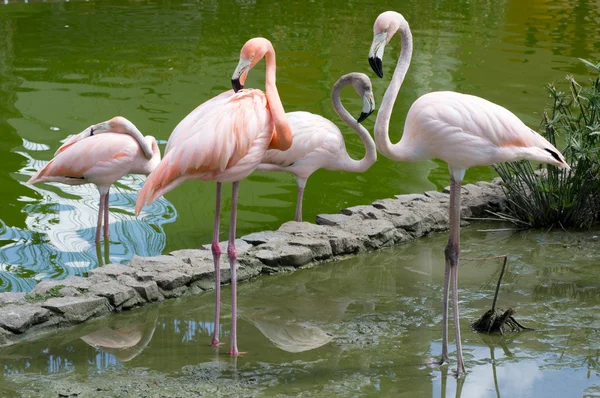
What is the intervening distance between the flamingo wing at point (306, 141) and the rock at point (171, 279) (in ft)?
4.28

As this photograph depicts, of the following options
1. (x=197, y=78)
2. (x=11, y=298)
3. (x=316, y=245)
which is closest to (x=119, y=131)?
(x=316, y=245)

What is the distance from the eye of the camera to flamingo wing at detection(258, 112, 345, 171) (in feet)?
21.1

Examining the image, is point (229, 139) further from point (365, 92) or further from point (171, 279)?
point (365, 92)

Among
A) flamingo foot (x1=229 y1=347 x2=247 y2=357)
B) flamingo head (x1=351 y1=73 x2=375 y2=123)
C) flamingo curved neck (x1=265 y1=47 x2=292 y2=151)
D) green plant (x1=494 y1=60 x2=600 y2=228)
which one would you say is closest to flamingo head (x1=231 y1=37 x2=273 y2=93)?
flamingo curved neck (x1=265 y1=47 x2=292 y2=151)

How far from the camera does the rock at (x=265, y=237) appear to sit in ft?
20.0

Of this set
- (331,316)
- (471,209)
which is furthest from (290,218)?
(331,316)

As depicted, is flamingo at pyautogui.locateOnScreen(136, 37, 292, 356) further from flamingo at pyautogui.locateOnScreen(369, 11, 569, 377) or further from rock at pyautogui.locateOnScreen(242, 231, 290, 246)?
rock at pyautogui.locateOnScreen(242, 231, 290, 246)

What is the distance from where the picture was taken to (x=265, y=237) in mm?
6145

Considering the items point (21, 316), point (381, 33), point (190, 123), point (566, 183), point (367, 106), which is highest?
point (381, 33)

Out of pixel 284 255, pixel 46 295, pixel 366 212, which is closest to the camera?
pixel 46 295

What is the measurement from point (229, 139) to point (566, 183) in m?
3.14

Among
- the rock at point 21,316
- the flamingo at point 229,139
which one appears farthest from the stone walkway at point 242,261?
the flamingo at point 229,139

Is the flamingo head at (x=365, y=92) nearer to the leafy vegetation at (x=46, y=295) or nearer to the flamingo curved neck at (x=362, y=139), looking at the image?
the flamingo curved neck at (x=362, y=139)

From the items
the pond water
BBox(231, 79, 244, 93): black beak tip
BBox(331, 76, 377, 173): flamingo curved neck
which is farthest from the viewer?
BBox(331, 76, 377, 173): flamingo curved neck
